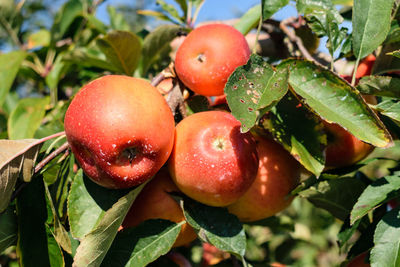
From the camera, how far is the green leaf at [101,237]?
2.14 ft

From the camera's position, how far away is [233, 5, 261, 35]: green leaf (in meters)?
1.10

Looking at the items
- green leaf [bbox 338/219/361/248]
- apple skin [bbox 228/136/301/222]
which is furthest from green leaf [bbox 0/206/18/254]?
green leaf [bbox 338/219/361/248]

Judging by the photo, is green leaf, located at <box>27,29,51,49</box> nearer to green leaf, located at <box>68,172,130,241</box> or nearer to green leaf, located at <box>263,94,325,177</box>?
green leaf, located at <box>68,172,130,241</box>

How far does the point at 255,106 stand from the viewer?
2.13ft

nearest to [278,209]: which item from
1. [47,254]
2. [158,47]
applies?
[47,254]

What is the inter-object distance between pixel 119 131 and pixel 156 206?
211 millimetres

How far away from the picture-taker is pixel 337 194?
0.88 m

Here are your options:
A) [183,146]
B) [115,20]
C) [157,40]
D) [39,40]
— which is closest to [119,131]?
[183,146]

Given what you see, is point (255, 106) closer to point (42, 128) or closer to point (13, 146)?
point (13, 146)

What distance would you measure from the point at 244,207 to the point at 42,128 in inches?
23.2

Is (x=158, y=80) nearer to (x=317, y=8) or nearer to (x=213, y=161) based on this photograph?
(x=213, y=161)

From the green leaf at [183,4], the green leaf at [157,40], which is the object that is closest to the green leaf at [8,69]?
the green leaf at [157,40]

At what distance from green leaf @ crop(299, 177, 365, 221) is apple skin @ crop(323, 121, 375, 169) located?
0.05m

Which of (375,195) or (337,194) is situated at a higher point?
(375,195)
